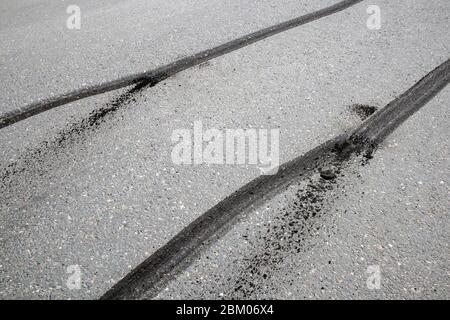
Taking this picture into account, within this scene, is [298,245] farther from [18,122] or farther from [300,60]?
[18,122]

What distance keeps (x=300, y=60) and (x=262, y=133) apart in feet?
5.15

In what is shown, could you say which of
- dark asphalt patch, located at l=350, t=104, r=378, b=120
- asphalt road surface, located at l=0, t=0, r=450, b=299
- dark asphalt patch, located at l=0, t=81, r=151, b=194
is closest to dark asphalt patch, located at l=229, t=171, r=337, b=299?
asphalt road surface, located at l=0, t=0, r=450, b=299

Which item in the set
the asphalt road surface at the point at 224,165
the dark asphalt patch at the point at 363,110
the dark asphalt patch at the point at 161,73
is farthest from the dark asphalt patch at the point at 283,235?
the dark asphalt patch at the point at 161,73

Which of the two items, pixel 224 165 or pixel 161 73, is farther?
pixel 161 73

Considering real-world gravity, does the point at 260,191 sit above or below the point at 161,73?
below

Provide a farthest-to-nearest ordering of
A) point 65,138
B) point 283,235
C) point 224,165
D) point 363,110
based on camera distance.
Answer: point 363,110 < point 65,138 < point 224,165 < point 283,235

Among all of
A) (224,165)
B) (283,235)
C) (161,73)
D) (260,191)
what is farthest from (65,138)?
(283,235)

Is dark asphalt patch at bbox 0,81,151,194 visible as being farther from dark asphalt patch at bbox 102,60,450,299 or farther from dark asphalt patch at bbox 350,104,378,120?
dark asphalt patch at bbox 350,104,378,120

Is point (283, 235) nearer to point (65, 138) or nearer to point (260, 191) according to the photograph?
point (260, 191)

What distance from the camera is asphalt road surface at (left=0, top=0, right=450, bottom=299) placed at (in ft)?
8.57

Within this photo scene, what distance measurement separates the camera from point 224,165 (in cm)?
337

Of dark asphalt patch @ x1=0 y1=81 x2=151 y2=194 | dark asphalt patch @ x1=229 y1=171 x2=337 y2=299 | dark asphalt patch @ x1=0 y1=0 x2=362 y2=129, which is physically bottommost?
dark asphalt patch @ x1=229 y1=171 x2=337 y2=299

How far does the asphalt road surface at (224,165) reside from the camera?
2611 mm

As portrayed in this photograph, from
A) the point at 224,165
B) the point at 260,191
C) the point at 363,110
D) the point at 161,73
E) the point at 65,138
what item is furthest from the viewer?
the point at 161,73
